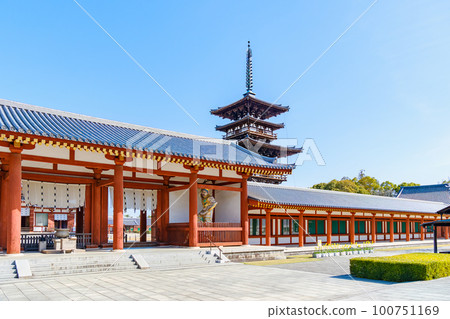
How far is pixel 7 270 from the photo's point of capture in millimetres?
Result: 9984

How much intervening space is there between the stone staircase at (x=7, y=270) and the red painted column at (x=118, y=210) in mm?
3651

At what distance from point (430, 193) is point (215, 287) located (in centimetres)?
4570

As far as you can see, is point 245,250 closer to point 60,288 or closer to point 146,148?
point 146,148

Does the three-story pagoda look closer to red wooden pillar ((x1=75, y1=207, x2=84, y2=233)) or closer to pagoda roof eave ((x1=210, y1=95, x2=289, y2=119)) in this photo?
pagoda roof eave ((x1=210, y1=95, x2=289, y2=119))

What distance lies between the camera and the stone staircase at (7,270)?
31.6 feet

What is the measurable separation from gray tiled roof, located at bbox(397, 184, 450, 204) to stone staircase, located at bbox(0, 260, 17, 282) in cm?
4571

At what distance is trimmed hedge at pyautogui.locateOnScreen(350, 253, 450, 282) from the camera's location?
9.54m

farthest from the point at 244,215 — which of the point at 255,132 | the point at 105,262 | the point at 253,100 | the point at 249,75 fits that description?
the point at 249,75

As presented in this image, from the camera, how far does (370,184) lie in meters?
63.7

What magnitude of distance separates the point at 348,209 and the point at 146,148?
1581cm

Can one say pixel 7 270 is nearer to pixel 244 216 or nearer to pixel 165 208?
pixel 165 208

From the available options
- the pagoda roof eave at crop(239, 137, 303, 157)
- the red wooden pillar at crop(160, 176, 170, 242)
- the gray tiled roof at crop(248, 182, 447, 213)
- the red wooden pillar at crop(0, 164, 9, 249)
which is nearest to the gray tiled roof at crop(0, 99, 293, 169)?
the red wooden pillar at crop(160, 176, 170, 242)
